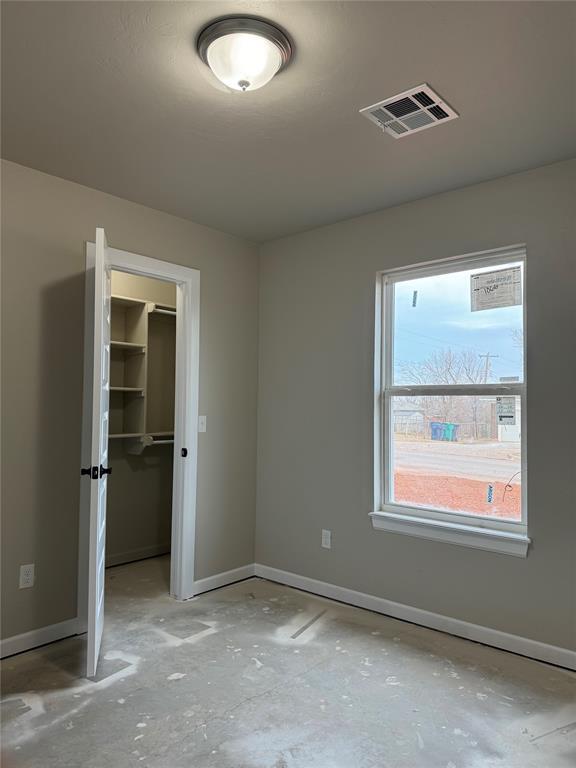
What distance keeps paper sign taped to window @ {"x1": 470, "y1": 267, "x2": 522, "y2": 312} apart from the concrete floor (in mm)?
1912

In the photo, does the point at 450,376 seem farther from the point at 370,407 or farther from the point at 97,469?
the point at 97,469

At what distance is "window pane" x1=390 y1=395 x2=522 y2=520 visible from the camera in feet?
9.93

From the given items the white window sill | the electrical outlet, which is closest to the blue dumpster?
the white window sill

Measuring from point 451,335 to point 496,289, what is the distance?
14.6 inches

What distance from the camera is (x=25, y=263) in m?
2.89

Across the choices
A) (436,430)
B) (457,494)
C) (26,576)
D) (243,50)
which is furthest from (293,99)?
(26,576)

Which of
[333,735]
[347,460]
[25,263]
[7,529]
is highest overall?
[25,263]

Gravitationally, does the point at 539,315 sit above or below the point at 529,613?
above

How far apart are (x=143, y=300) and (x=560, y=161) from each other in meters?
3.21

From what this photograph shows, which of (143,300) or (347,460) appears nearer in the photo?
(347,460)

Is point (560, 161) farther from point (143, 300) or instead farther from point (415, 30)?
point (143, 300)

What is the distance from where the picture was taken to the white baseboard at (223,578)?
3.73 meters

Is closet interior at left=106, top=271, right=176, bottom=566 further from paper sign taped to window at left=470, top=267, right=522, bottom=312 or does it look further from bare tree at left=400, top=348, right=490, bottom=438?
paper sign taped to window at left=470, top=267, right=522, bottom=312

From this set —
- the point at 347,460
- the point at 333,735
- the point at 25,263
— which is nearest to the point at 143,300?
the point at 25,263
